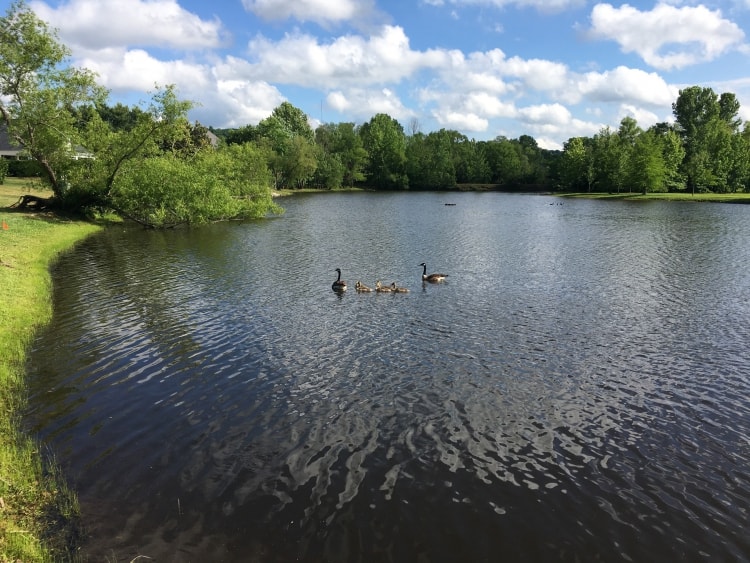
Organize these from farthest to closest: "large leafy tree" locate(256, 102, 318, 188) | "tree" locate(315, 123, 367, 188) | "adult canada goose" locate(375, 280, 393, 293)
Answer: "tree" locate(315, 123, 367, 188)
"large leafy tree" locate(256, 102, 318, 188)
"adult canada goose" locate(375, 280, 393, 293)

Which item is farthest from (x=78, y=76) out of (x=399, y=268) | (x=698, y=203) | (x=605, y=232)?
(x=698, y=203)

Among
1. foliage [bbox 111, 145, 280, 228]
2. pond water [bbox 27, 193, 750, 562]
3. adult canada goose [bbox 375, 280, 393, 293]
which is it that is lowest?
pond water [bbox 27, 193, 750, 562]

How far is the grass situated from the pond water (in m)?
0.48

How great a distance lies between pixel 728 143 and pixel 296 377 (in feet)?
448

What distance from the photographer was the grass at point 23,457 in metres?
8.95

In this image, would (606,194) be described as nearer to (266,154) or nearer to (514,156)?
(514,156)

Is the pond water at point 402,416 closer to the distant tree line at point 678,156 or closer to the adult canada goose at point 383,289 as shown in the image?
the adult canada goose at point 383,289

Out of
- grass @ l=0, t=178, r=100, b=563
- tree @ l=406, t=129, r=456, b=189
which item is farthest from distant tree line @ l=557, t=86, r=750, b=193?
grass @ l=0, t=178, r=100, b=563

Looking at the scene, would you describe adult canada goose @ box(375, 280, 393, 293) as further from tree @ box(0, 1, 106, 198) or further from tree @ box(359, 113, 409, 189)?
tree @ box(359, 113, 409, 189)

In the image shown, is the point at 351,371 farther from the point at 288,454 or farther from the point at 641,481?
the point at 641,481

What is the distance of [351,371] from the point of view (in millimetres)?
17484

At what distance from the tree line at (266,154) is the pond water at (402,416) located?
27.2 meters

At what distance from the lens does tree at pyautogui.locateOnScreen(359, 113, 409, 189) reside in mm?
173875

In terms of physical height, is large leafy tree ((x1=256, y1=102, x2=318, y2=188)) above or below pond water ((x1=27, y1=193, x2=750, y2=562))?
above
